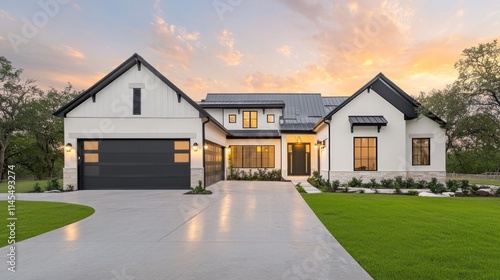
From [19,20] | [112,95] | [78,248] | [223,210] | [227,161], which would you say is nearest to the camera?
[78,248]

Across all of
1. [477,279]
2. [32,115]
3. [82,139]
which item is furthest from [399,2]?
[32,115]

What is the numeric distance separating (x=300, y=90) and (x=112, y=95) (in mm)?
22312

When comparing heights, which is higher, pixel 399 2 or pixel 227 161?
pixel 399 2

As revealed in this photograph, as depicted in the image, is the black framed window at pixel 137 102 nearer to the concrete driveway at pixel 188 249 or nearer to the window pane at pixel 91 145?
the window pane at pixel 91 145

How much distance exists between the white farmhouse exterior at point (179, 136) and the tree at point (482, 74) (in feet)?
9.89

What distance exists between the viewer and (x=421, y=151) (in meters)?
18.2

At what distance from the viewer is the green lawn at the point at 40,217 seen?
6.76 m

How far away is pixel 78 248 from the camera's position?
5555 millimetres

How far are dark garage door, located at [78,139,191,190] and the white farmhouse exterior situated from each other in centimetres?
5

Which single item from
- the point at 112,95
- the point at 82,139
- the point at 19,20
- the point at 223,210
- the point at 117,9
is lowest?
the point at 223,210

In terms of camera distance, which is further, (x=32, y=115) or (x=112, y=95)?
(x=32, y=115)

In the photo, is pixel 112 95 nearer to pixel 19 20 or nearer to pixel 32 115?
pixel 19 20

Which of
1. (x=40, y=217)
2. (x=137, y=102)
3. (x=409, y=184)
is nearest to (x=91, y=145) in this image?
(x=137, y=102)
